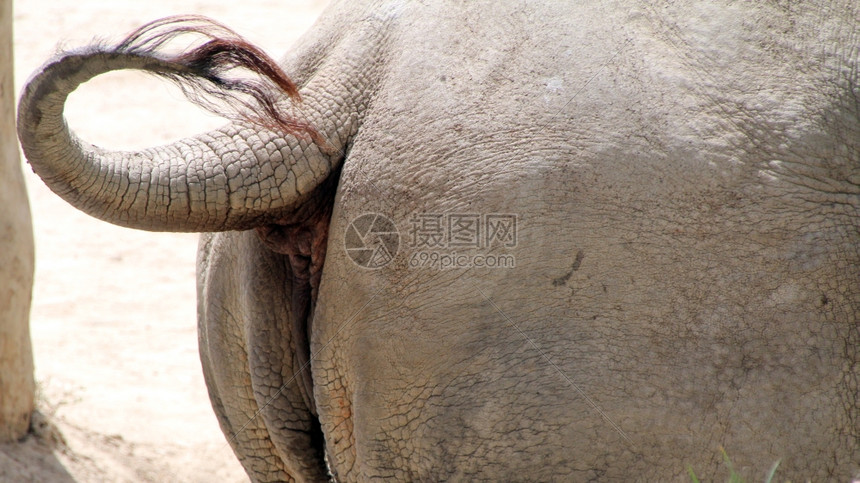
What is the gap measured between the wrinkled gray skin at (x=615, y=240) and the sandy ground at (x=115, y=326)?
2.00ft

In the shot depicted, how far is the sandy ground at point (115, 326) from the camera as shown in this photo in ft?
14.1

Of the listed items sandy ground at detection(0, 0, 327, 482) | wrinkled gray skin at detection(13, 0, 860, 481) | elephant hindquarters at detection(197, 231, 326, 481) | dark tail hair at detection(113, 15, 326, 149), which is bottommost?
sandy ground at detection(0, 0, 327, 482)

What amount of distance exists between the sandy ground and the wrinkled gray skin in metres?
0.61

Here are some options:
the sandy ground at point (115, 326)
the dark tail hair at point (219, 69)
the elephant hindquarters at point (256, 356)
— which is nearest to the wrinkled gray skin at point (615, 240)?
the dark tail hair at point (219, 69)

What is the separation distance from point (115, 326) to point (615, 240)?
17.2ft

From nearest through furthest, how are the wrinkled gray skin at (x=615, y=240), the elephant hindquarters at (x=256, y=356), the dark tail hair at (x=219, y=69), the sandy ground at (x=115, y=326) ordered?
1. the wrinkled gray skin at (x=615, y=240)
2. the dark tail hair at (x=219, y=69)
3. the elephant hindquarters at (x=256, y=356)
4. the sandy ground at (x=115, y=326)

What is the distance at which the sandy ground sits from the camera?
14.1 ft

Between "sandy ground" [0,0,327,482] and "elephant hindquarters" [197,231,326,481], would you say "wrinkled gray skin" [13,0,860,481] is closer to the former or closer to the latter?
"elephant hindquarters" [197,231,326,481]

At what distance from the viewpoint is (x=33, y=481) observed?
12.1 feet

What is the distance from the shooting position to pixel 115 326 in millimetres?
6516

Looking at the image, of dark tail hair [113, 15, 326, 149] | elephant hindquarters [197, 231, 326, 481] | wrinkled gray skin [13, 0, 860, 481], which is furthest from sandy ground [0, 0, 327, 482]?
wrinkled gray skin [13, 0, 860, 481]

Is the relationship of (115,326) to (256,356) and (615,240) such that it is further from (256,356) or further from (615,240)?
(615,240)

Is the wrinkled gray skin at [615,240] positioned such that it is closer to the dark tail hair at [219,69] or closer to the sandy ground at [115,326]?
the dark tail hair at [219,69]

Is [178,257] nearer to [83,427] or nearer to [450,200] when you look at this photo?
[83,427]
